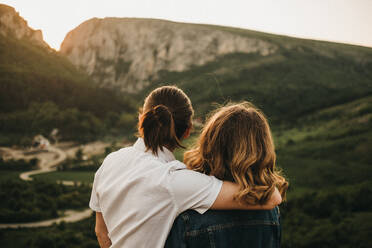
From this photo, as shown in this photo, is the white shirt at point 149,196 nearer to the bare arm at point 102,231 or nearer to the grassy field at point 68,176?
the bare arm at point 102,231

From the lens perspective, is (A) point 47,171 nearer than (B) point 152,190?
No

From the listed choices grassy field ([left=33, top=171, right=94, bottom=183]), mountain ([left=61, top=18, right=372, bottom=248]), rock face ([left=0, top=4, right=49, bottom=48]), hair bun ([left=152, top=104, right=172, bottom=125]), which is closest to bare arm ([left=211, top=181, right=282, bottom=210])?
hair bun ([left=152, top=104, right=172, bottom=125])

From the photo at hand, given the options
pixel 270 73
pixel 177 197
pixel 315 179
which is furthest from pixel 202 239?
pixel 270 73

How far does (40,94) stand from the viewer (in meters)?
12.2

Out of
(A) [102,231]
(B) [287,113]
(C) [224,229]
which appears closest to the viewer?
(C) [224,229]

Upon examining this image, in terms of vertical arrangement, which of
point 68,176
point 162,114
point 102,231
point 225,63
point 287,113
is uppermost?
point 225,63

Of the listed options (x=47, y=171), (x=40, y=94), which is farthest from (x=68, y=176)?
(x=40, y=94)

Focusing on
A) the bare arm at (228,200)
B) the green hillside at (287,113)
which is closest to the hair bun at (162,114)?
the bare arm at (228,200)

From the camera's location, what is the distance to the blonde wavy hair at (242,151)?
1.44m

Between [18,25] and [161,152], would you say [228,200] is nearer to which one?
[161,152]

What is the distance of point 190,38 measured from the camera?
78.9ft

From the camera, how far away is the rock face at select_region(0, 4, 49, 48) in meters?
9.41

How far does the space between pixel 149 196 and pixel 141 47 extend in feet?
70.2

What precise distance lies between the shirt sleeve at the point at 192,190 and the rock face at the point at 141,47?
12.6 meters
